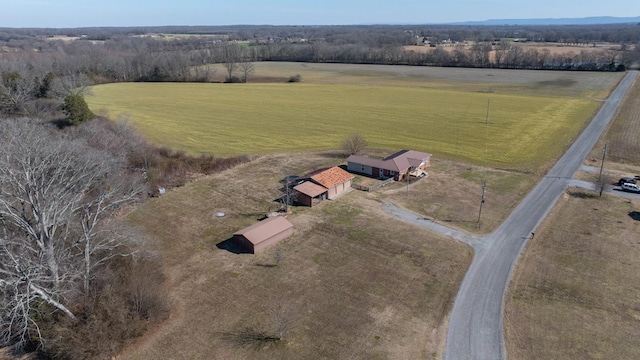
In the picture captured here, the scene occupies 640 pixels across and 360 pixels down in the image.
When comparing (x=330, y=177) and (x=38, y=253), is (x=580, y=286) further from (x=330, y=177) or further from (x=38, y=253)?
(x=38, y=253)

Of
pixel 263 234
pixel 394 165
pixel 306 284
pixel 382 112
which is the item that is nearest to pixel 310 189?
pixel 263 234

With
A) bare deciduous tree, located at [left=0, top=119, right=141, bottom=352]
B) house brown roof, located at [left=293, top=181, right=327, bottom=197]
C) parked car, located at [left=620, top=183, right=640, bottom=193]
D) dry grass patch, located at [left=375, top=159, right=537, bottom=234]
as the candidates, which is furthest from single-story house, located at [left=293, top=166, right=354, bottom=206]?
parked car, located at [left=620, top=183, right=640, bottom=193]

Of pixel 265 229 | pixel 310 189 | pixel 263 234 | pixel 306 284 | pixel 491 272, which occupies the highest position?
pixel 310 189

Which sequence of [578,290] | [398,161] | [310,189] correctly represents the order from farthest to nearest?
[398,161], [310,189], [578,290]

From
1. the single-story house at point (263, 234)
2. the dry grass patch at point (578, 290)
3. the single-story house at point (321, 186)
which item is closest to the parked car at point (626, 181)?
the dry grass patch at point (578, 290)

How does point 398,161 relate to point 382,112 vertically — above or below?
below

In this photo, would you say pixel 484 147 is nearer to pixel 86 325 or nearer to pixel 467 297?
pixel 467 297

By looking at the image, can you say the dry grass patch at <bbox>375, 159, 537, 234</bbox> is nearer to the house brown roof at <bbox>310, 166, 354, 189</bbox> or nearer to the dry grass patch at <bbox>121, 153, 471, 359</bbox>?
the dry grass patch at <bbox>121, 153, 471, 359</bbox>
